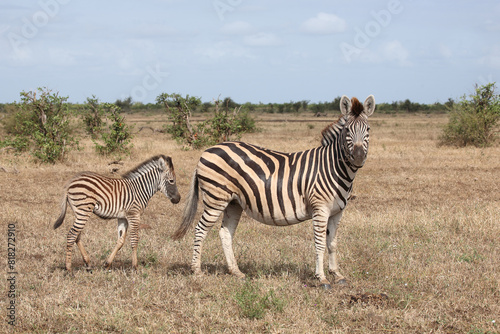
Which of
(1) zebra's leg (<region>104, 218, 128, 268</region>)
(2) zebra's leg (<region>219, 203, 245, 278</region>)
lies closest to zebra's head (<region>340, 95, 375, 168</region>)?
(2) zebra's leg (<region>219, 203, 245, 278</region>)

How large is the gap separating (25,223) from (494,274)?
7.42m

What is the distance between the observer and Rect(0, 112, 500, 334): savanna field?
4.67 m

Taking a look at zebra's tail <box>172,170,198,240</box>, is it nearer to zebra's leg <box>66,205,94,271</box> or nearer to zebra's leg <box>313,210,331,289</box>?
zebra's leg <box>66,205,94,271</box>

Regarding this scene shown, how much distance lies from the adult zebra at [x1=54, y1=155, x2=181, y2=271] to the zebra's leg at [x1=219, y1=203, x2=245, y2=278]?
3.92 feet

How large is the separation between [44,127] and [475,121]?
1780cm

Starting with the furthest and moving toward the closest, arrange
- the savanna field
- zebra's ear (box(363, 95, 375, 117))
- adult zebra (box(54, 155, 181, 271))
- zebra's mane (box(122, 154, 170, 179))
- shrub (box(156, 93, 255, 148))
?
1. shrub (box(156, 93, 255, 148))
2. zebra's mane (box(122, 154, 170, 179))
3. adult zebra (box(54, 155, 181, 271))
4. zebra's ear (box(363, 95, 375, 117))
5. the savanna field

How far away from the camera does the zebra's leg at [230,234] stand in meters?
6.19

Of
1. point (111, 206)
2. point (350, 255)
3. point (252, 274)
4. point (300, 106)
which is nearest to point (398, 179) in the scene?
point (350, 255)

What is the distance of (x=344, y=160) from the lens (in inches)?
225

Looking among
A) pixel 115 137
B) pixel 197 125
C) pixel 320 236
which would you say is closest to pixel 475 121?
pixel 197 125

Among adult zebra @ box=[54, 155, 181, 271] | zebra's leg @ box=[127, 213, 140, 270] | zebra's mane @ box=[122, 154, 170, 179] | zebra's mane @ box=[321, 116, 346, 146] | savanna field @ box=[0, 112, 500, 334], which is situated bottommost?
savanna field @ box=[0, 112, 500, 334]

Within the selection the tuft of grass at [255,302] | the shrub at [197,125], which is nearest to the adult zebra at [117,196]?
the tuft of grass at [255,302]

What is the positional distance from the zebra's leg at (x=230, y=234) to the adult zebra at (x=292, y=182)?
0.01m

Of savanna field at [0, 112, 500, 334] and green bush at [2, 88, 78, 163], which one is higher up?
green bush at [2, 88, 78, 163]
